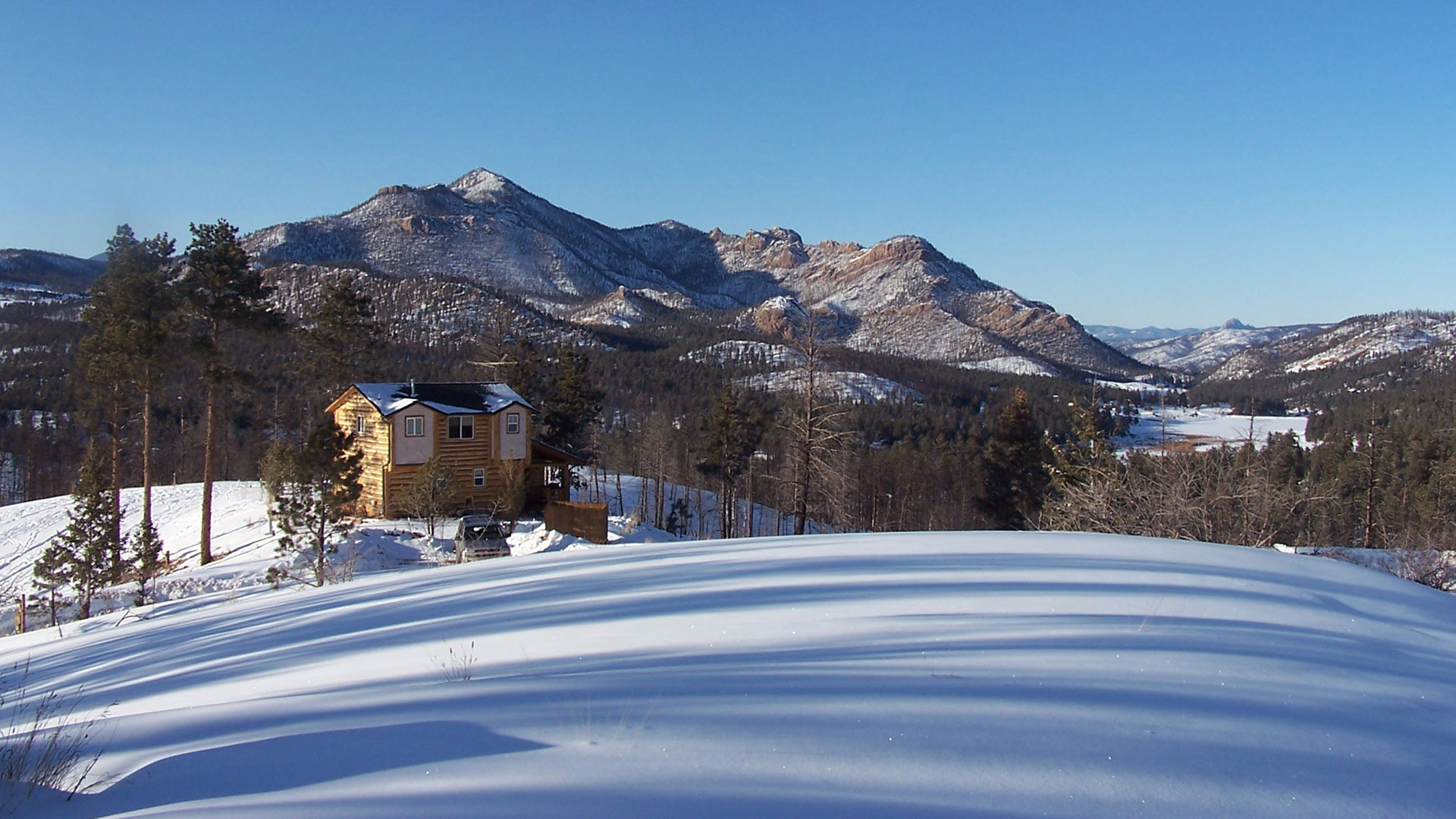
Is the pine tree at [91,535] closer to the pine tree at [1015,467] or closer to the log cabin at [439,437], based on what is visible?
the log cabin at [439,437]

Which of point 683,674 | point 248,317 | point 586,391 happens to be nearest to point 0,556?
point 248,317

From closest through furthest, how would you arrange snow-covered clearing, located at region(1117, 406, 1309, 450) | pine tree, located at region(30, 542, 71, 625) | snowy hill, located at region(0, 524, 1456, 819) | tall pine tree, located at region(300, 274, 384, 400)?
snowy hill, located at region(0, 524, 1456, 819) → pine tree, located at region(30, 542, 71, 625) → tall pine tree, located at region(300, 274, 384, 400) → snow-covered clearing, located at region(1117, 406, 1309, 450)

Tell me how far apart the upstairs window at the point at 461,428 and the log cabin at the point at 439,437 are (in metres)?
0.03

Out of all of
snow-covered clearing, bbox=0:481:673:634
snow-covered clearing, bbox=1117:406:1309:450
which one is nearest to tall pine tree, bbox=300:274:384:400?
snow-covered clearing, bbox=0:481:673:634

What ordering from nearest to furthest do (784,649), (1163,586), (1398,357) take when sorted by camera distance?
(784,649) → (1163,586) → (1398,357)

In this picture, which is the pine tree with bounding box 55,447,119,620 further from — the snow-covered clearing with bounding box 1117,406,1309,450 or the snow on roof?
the snow-covered clearing with bounding box 1117,406,1309,450

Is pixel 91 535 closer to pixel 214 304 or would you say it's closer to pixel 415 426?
pixel 214 304

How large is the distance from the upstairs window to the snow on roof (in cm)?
28

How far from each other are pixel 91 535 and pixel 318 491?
16.6 ft

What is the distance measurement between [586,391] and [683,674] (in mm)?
34735

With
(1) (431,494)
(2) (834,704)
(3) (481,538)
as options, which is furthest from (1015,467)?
(2) (834,704)

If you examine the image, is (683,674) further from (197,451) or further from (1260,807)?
(197,451)

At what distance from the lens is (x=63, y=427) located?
74250 millimetres

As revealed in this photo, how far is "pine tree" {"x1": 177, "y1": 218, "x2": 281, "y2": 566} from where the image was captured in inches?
882
